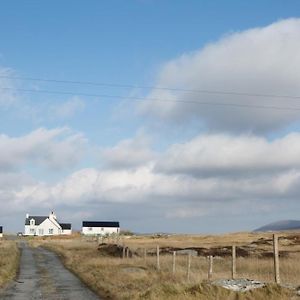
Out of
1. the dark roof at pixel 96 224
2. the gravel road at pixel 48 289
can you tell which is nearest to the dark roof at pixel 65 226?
the dark roof at pixel 96 224

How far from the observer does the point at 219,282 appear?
52.9ft

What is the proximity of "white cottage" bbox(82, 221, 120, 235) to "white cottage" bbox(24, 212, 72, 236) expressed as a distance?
9019 millimetres

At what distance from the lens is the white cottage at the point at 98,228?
16874 centimetres

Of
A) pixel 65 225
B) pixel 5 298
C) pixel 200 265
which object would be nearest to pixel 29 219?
pixel 65 225

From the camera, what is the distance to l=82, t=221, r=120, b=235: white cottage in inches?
6643

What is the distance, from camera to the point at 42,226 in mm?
160125

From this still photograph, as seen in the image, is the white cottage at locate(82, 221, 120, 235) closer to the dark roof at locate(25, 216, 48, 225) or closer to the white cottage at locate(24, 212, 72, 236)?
the white cottage at locate(24, 212, 72, 236)

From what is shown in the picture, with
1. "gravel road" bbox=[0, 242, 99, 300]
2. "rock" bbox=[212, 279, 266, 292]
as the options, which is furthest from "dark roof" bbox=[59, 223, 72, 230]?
"rock" bbox=[212, 279, 266, 292]

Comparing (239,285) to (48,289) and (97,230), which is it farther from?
(97,230)

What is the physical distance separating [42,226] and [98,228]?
18.3 meters

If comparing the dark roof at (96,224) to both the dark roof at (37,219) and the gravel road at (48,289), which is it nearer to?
the dark roof at (37,219)

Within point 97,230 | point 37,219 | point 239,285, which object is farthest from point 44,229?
point 239,285

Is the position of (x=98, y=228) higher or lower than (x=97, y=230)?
higher

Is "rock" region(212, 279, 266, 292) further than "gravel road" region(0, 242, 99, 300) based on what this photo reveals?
No
